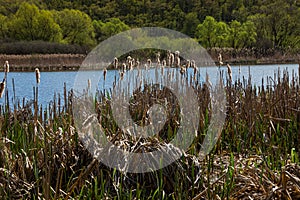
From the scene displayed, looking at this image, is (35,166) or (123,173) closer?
(35,166)

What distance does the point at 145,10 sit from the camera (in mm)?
55844

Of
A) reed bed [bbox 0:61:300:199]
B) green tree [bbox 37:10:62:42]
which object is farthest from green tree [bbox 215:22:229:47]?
reed bed [bbox 0:61:300:199]

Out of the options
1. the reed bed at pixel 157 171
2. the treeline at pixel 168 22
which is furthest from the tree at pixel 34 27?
the reed bed at pixel 157 171

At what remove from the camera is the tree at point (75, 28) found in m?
42.4

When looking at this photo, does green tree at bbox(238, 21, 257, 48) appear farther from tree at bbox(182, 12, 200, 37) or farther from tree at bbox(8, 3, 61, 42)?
tree at bbox(8, 3, 61, 42)

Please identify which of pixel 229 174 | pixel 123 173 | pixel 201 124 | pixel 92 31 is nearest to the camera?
pixel 229 174

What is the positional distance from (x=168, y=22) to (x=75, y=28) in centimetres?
1203

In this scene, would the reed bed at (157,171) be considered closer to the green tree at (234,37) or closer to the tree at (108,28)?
the green tree at (234,37)

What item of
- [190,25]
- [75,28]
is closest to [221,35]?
[190,25]

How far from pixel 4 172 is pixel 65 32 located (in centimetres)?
4457

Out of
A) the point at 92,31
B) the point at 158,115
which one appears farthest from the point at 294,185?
the point at 92,31

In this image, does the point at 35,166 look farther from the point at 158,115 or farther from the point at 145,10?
the point at 145,10

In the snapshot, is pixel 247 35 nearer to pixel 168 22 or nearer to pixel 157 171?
pixel 168 22

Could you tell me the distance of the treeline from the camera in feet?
132
